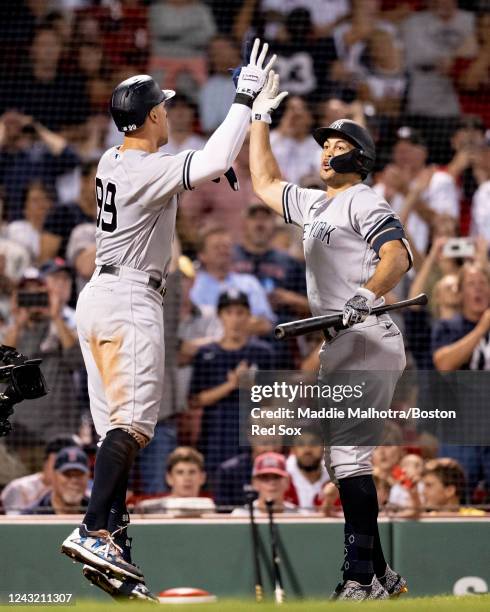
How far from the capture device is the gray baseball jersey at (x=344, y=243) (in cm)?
541

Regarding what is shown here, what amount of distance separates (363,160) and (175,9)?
6525 millimetres

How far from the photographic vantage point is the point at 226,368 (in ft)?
27.8

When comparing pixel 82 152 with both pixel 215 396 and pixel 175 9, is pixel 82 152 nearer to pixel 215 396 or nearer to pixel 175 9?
pixel 175 9

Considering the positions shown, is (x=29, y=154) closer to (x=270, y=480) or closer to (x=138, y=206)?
(x=270, y=480)

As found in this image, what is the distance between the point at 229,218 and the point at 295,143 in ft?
2.88

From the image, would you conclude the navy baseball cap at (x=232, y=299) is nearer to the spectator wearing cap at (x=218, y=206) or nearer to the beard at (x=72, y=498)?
the spectator wearing cap at (x=218, y=206)

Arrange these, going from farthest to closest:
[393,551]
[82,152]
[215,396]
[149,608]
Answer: [82,152] → [215,396] → [393,551] → [149,608]

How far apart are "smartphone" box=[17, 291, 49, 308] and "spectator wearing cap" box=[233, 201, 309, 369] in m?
1.52

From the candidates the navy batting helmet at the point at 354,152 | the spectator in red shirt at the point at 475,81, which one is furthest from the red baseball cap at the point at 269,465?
the spectator in red shirt at the point at 475,81

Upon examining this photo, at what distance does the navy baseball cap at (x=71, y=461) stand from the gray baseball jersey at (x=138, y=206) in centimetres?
216

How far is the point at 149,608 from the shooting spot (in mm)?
4559

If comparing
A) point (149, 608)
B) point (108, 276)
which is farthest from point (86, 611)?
point (108, 276)

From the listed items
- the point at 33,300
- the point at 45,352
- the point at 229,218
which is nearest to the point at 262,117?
the point at 45,352

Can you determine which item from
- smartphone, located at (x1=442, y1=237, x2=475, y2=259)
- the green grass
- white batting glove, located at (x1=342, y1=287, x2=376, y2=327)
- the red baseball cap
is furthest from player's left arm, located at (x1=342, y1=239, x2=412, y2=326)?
smartphone, located at (x1=442, y1=237, x2=475, y2=259)
